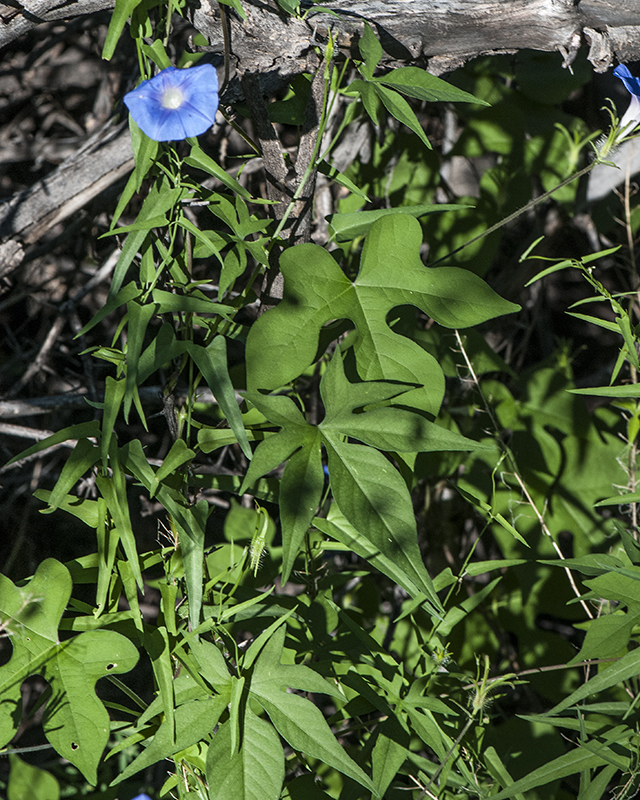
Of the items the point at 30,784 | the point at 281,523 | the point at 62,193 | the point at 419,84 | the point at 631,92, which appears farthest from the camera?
the point at 62,193

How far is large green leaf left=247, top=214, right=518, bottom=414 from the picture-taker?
88 cm

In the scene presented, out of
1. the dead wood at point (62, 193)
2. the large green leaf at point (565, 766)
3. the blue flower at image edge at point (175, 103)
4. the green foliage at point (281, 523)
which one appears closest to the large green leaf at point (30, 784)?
the green foliage at point (281, 523)

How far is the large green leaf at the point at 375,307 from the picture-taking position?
0.88 meters

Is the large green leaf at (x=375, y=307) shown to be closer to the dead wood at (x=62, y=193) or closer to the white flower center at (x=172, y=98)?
the white flower center at (x=172, y=98)

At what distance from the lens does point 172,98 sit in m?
0.82

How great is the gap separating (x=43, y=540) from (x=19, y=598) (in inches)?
49.5

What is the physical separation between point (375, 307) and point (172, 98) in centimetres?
39

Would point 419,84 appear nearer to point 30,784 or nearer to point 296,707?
point 296,707

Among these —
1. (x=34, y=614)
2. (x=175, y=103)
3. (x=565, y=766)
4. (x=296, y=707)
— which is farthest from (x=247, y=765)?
(x=175, y=103)

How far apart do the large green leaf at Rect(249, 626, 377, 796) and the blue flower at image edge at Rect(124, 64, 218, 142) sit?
0.70m

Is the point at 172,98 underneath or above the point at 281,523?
above

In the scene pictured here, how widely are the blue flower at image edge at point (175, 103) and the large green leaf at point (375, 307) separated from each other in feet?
0.68

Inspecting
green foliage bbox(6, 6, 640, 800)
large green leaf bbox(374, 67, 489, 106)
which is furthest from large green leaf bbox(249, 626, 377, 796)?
large green leaf bbox(374, 67, 489, 106)

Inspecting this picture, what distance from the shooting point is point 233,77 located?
99cm
